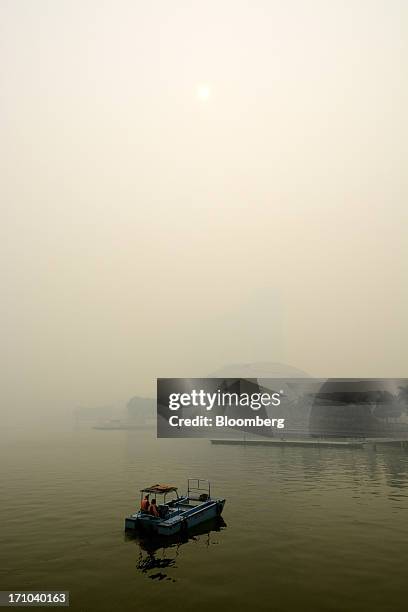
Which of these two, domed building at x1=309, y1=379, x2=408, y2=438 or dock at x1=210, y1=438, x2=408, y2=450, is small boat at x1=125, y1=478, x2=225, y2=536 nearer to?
dock at x1=210, y1=438, x2=408, y2=450

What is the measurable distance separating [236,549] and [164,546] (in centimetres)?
590

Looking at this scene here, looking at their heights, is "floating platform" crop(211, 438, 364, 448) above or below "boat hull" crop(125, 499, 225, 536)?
below

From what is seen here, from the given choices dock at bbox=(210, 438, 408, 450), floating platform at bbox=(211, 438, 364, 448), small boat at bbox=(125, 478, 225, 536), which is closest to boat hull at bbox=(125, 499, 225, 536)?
small boat at bbox=(125, 478, 225, 536)

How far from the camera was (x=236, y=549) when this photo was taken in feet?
110

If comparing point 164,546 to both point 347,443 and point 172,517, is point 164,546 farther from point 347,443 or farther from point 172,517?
point 347,443

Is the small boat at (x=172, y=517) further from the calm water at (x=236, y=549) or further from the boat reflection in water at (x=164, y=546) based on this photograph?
the calm water at (x=236, y=549)

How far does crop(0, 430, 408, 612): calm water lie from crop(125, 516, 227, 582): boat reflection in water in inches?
5.7

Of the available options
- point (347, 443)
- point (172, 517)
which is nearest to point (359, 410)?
point (347, 443)

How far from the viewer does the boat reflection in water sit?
Result: 29422mm

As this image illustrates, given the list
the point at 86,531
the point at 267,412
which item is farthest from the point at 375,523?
the point at 267,412

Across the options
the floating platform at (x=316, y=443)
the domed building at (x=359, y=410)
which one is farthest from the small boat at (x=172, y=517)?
the domed building at (x=359, y=410)

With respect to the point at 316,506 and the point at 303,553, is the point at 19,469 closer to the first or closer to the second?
the point at 316,506

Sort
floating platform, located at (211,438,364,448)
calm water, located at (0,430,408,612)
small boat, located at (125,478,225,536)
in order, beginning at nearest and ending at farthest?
calm water, located at (0,430,408,612)
small boat, located at (125,478,225,536)
floating platform, located at (211,438,364,448)

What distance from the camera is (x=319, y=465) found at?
80.9m
